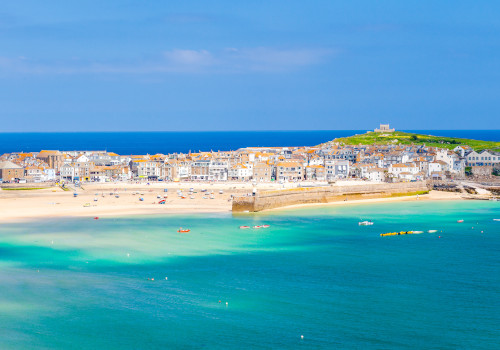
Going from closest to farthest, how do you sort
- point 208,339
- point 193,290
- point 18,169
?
point 208,339, point 193,290, point 18,169


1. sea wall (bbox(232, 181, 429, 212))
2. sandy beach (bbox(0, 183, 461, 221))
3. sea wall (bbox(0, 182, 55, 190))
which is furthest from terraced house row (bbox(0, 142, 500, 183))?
sea wall (bbox(232, 181, 429, 212))

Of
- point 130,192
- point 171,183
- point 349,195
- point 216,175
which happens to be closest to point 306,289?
point 349,195

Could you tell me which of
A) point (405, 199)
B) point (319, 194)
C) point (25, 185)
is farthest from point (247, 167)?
point (25, 185)

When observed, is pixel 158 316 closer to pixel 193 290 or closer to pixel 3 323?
pixel 193 290

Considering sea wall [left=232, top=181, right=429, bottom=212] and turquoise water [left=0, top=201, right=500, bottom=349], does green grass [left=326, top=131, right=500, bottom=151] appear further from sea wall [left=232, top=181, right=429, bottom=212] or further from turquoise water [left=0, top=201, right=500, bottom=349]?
turquoise water [left=0, top=201, right=500, bottom=349]

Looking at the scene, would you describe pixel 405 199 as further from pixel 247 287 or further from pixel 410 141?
pixel 410 141

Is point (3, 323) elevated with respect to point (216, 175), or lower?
lower

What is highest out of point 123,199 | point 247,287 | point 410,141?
point 410,141
